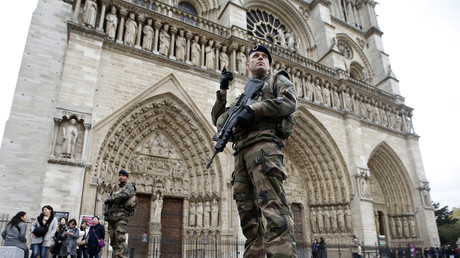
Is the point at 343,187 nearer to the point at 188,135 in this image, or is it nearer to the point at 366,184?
the point at 366,184

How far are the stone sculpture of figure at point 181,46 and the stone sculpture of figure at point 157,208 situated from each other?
4.68 m

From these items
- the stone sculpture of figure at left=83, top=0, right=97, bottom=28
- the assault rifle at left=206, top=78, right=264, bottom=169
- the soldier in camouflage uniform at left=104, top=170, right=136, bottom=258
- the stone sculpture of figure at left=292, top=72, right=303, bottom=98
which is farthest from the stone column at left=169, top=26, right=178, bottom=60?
the assault rifle at left=206, top=78, right=264, bottom=169

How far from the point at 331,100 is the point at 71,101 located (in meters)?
10.9

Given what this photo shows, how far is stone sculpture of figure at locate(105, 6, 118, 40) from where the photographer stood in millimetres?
9702

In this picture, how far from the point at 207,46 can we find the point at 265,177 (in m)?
10.1

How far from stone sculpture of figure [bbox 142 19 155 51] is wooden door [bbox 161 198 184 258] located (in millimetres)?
4961

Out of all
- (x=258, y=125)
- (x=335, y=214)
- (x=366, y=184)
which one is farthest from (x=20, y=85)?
(x=366, y=184)

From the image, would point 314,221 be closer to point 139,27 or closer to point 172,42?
point 172,42

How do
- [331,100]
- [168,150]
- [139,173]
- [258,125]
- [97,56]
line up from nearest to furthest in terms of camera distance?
[258,125] < [97,56] < [139,173] < [168,150] < [331,100]

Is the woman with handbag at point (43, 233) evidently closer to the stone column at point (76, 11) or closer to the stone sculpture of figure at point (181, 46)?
the stone column at point (76, 11)

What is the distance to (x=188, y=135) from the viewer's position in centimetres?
1066

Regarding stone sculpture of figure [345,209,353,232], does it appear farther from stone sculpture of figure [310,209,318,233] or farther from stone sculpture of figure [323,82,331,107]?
stone sculpture of figure [323,82,331,107]

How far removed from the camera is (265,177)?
7.16ft

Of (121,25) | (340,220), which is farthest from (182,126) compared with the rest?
(340,220)
